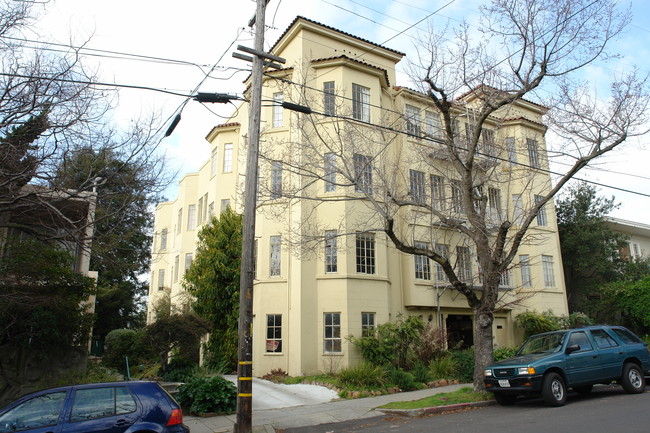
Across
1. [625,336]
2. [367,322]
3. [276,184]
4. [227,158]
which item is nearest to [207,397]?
[276,184]

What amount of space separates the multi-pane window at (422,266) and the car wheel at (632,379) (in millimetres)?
9254

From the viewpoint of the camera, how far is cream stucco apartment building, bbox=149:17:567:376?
16688 mm

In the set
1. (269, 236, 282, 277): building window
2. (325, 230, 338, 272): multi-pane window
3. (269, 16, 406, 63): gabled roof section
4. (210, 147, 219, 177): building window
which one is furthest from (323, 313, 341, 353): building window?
(269, 16, 406, 63): gabled roof section

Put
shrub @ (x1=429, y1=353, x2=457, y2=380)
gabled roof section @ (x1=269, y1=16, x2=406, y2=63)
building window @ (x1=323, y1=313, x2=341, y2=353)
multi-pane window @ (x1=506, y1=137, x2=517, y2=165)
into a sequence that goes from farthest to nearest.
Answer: gabled roof section @ (x1=269, y1=16, x2=406, y2=63) < building window @ (x1=323, y1=313, x2=341, y2=353) < shrub @ (x1=429, y1=353, x2=457, y2=380) < multi-pane window @ (x1=506, y1=137, x2=517, y2=165)

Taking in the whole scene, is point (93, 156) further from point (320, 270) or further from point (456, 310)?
point (456, 310)

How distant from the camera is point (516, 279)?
950 inches

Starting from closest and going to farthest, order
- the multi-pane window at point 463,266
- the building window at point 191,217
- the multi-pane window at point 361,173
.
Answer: the multi-pane window at point 361,173
the multi-pane window at point 463,266
the building window at point 191,217

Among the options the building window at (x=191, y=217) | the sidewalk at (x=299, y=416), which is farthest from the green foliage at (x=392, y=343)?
the building window at (x=191, y=217)

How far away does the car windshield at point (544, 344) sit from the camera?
11570mm

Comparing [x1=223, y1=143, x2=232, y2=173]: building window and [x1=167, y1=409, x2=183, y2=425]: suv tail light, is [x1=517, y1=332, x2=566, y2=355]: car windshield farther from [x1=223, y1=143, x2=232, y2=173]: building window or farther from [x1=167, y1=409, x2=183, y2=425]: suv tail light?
[x1=223, y1=143, x2=232, y2=173]: building window

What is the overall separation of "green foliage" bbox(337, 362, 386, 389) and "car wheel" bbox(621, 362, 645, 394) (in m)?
6.48

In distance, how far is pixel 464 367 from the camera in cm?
1686

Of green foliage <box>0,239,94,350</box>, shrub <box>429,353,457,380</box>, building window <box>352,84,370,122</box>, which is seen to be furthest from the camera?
building window <box>352,84,370,122</box>

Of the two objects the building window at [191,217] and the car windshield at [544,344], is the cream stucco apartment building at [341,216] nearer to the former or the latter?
the car windshield at [544,344]
